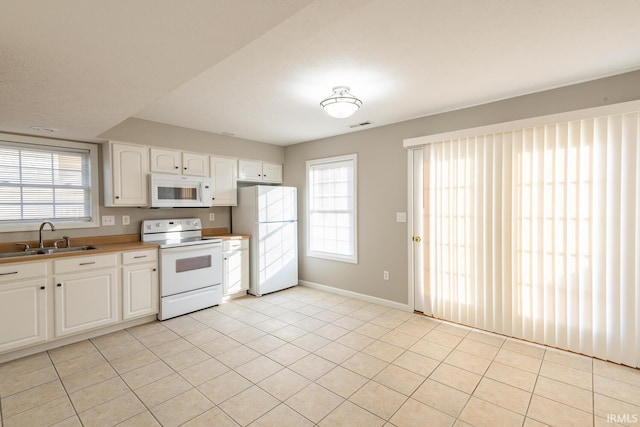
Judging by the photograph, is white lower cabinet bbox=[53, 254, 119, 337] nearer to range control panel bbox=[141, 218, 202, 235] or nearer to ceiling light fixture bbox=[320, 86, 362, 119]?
range control panel bbox=[141, 218, 202, 235]

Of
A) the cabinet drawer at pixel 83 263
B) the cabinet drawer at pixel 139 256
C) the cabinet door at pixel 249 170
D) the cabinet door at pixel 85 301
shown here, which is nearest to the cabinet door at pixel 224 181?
the cabinet door at pixel 249 170

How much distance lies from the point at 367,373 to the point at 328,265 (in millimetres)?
2386

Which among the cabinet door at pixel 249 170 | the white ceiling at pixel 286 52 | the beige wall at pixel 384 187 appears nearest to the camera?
the white ceiling at pixel 286 52

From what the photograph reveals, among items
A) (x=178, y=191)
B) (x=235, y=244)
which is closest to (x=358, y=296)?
(x=235, y=244)

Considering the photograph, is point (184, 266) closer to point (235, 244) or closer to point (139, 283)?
point (139, 283)

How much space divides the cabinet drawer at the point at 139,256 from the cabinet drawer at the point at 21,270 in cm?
67

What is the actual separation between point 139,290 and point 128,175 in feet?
4.46

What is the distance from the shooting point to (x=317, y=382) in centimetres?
235

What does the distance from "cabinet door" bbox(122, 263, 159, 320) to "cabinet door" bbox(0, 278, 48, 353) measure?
0.66m

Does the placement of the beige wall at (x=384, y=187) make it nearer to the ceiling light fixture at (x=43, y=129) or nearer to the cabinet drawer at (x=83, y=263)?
the cabinet drawer at (x=83, y=263)

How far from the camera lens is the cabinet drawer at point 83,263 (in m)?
2.88

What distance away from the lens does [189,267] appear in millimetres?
3842

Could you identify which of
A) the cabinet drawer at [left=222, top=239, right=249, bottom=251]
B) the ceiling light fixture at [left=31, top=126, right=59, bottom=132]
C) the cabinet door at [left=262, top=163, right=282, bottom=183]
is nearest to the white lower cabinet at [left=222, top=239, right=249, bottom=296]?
the cabinet drawer at [left=222, top=239, right=249, bottom=251]

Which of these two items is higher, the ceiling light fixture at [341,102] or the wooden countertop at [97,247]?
the ceiling light fixture at [341,102]
